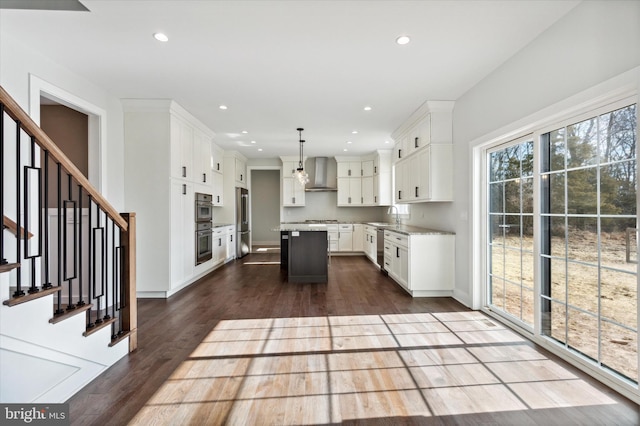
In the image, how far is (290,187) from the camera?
8547 mm

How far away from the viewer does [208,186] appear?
579cm

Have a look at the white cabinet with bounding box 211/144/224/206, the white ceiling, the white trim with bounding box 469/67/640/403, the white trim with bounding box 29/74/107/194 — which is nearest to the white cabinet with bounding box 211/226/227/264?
the white cabinet with bounding box 211/144/224/206

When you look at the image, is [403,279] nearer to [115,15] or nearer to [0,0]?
[115,15]

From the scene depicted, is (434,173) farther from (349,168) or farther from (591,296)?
(349,168)

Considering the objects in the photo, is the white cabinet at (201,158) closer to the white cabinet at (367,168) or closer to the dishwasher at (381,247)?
the dishwasher at (381,247)

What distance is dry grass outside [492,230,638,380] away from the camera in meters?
2.07

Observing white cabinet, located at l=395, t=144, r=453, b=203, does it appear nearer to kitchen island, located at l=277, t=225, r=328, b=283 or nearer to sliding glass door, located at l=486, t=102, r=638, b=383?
sliding glass door, located at l=486, t=102, r=638, b=383

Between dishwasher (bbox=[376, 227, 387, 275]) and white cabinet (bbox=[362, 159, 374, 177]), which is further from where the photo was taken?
white cabinet (bbox=[362, 159, 374, 177])

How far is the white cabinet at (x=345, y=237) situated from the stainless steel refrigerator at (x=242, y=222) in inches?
96.5

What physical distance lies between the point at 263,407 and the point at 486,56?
352cm

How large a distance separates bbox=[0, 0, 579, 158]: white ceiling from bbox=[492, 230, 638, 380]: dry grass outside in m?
1.78

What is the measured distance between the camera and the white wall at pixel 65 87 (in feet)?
8.99

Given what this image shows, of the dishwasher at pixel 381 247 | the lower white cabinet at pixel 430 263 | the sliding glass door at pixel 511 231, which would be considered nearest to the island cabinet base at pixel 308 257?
the dishwasher at pixel 381 247

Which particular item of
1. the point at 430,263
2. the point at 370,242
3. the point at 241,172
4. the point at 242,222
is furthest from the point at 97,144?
the point at 370,242
